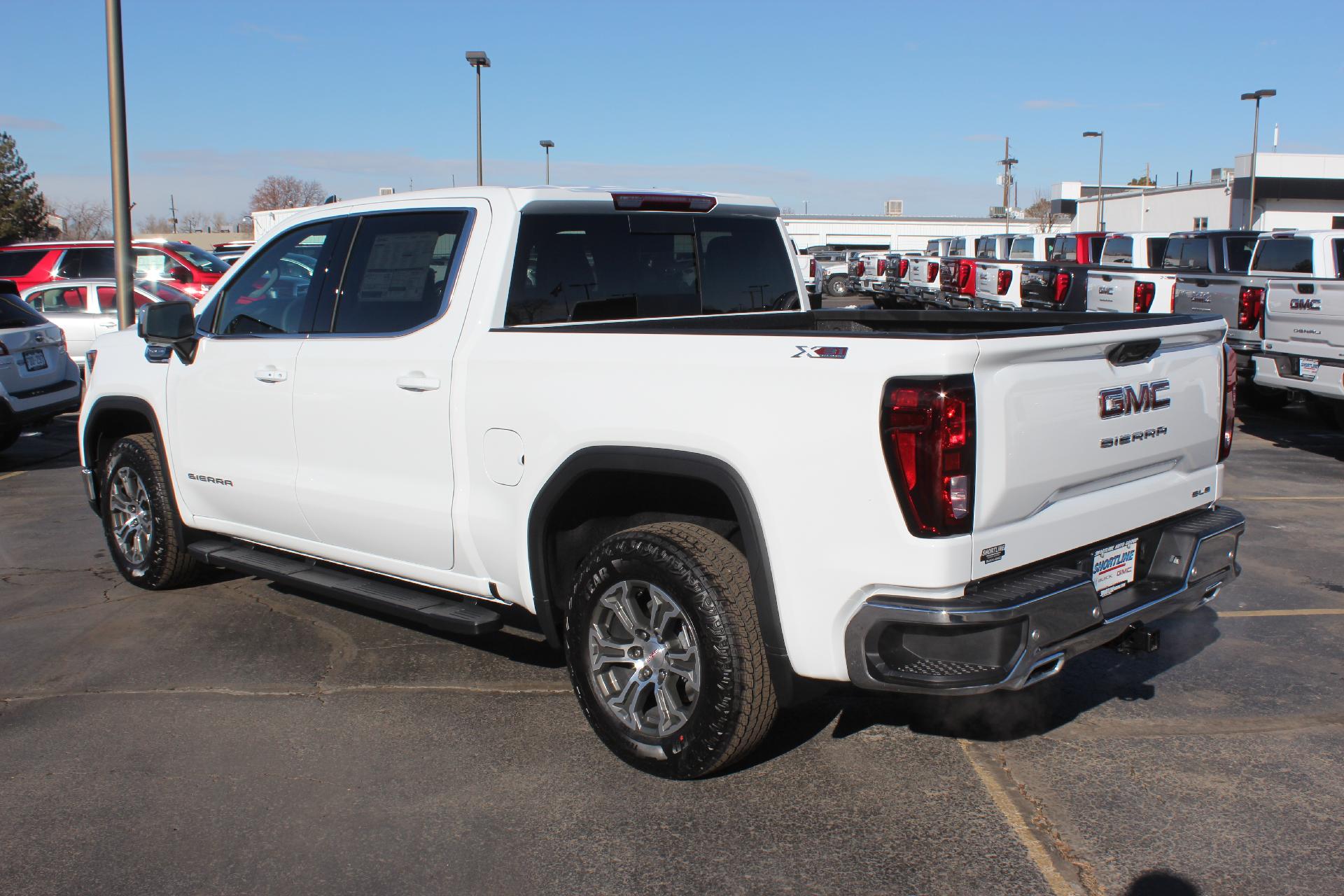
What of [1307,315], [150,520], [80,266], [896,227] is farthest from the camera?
[896,227]

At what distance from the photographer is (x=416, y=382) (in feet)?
14.6

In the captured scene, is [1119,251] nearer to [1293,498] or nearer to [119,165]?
[1293,498]

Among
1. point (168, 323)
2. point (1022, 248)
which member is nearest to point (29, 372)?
point (168, 323)

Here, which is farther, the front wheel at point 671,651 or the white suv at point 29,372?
the white suv at point 29,372

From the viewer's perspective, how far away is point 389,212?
4895 mm

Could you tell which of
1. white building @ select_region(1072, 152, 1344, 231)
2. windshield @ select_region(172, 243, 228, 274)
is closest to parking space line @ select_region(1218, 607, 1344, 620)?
windshield @ select_region(172, 243, 228, 274)

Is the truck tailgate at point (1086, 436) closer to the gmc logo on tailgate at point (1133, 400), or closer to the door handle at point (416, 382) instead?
the gmc logo on tailgate at point (1133, 400)

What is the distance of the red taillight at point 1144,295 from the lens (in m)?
14.4

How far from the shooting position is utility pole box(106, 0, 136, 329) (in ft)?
39.0

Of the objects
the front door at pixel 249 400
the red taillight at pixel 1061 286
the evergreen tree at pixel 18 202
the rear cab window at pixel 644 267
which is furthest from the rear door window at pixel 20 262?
the evergreen tree at pixel 18 202

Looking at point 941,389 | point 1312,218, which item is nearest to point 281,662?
point 941,389

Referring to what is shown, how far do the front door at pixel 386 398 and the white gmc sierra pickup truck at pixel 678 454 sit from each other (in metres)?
0.01

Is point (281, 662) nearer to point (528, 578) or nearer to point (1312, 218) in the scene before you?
point (528, 578)

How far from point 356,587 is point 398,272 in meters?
1.32
